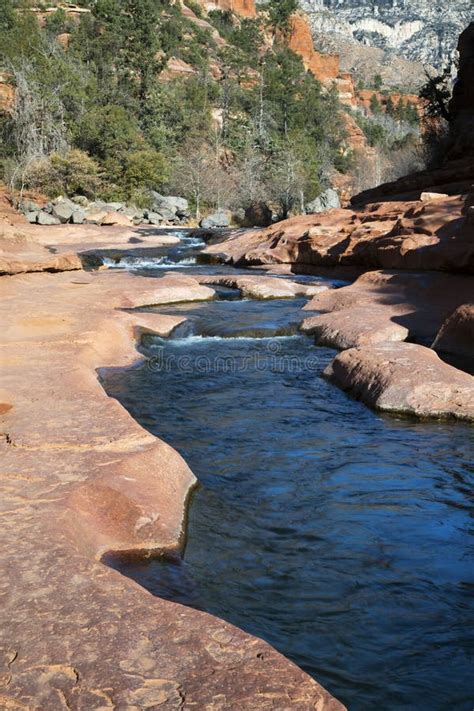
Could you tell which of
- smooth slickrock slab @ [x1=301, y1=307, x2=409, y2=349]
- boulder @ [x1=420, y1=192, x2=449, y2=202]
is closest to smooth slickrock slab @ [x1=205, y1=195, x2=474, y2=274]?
boulder @ [x1=420, y1=192, x2=449, y2=202]

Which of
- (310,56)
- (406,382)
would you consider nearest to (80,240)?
(406,382)

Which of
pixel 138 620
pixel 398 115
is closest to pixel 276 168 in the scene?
pixel 138 620

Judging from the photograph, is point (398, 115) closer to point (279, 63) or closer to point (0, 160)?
point (279, 63)

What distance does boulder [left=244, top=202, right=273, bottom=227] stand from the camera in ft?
126

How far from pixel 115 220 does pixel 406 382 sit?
2632cm

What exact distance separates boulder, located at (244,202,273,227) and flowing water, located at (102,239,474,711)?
1247 inches

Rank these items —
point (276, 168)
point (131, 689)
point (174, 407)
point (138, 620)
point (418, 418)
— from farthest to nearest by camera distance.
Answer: point (276, 168), point (174, 407), point (418, 418), point (138, 620), point (131, 689)

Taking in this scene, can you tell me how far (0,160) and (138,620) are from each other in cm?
3847

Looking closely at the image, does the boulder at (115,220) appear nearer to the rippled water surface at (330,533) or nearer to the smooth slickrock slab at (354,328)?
the smooth slickrock slab at (354,328)

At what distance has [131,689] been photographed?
2.25 metres

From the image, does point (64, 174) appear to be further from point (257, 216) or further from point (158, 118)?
point (158, 118)

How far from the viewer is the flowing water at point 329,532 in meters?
2.94

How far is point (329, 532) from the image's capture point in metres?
4.09

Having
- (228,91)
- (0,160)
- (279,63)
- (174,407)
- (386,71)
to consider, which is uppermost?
(386,71)
